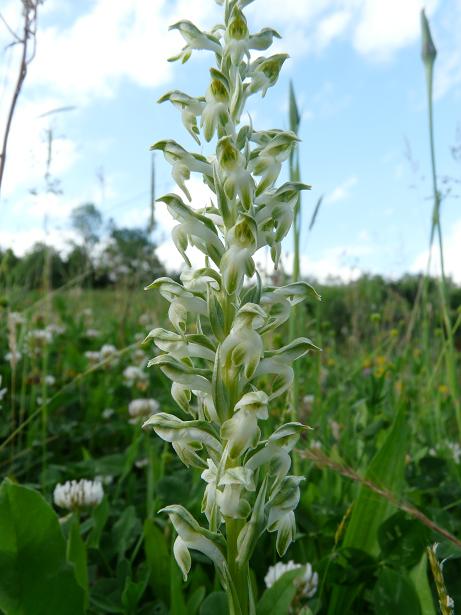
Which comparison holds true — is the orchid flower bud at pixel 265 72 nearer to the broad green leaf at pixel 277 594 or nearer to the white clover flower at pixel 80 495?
the broad green leaf at pixel 277 594

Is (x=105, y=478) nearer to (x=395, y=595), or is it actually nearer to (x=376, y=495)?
(x=376, y=495)

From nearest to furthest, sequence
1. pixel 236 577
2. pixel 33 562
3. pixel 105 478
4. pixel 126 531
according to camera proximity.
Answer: pixel 236 577
pixel 33 562
pixel 126 531
pixel 105 478

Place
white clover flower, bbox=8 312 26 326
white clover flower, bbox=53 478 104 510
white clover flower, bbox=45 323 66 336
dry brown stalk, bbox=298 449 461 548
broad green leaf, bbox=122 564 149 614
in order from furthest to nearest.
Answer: white clover flower, bbox=45 323 66 336 → white clover flower, bbox=8 312 26 326 → white clover flower, bbox=53 478 104 510 → broad green leaf, bbox=122 564 149 614 → dry brown stalk, bbox=298 449 461 548

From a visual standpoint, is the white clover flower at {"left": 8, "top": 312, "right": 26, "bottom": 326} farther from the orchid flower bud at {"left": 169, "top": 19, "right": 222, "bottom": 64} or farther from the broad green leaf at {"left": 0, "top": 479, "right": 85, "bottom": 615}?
the orchid flower bud at {"left": 169, "top": 19, "right": 222, "bottom": 64}

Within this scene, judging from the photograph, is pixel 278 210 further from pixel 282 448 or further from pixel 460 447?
pixel 460 447

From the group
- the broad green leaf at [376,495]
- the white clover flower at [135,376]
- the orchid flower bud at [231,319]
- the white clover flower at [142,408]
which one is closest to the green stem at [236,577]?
the orchid flower bud at [231,319]

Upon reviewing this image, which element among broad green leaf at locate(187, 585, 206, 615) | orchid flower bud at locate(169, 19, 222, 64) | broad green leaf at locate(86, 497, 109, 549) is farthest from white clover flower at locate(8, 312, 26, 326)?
orchid flower bud at locate(169, 19, 222, 64)

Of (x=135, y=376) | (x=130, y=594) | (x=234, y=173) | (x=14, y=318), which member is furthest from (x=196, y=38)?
(x=135, y=376)

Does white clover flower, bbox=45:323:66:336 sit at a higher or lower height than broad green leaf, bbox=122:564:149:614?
higher
